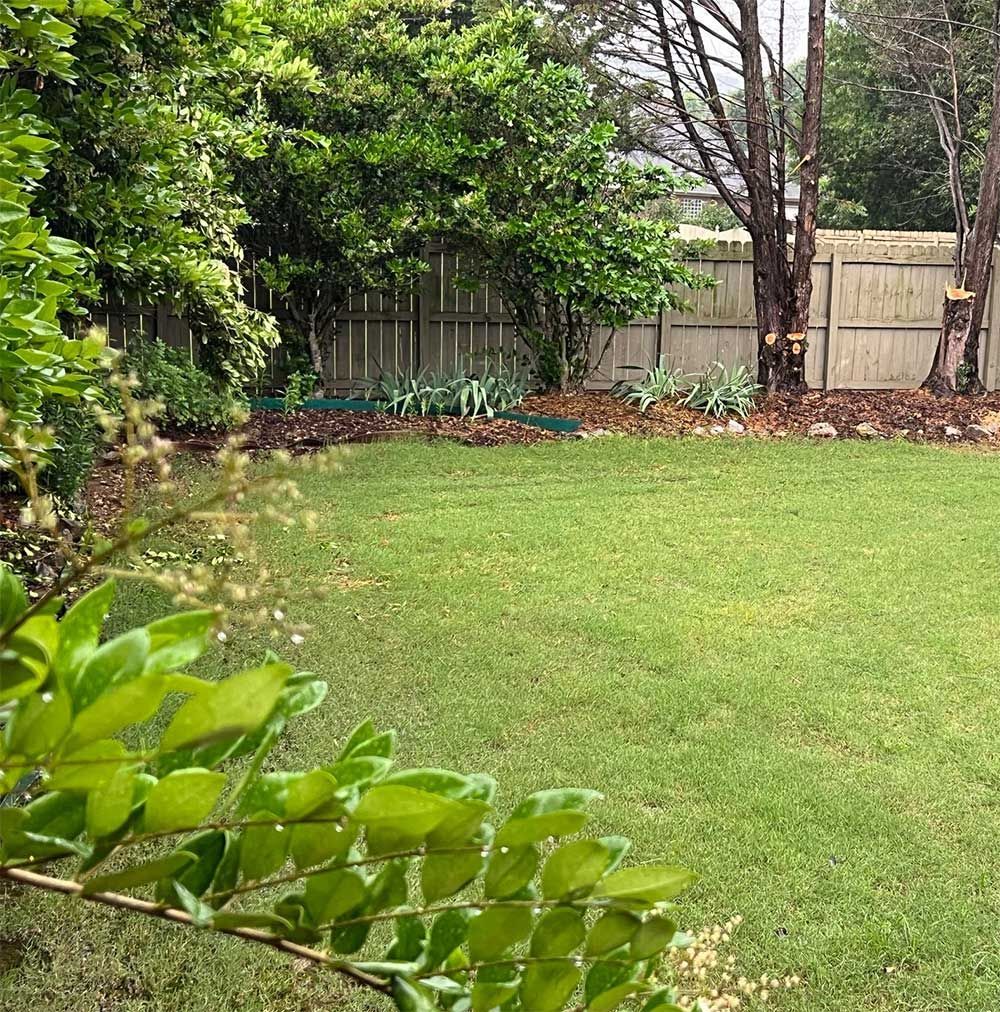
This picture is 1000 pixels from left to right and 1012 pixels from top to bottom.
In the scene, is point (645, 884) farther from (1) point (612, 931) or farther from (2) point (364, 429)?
(2) point (364, 429)

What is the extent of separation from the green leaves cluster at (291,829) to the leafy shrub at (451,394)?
29.2ft

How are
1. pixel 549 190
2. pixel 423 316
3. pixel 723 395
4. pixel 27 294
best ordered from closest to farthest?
pixel 27 294 → pixel 549 190 → pixel 723 395 → pixel 423 316

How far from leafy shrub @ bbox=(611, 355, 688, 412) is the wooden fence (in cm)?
58

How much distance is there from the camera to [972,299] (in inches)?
426

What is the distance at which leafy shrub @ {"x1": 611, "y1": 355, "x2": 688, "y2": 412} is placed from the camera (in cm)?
1020

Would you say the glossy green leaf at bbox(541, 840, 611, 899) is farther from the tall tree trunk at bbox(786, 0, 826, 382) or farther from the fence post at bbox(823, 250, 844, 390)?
the fence post at bbox(823, 250, 844, 390)

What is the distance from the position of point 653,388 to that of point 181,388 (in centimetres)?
471

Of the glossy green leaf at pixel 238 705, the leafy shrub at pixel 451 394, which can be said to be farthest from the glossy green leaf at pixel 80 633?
the leafy shrub at pixel 451 394

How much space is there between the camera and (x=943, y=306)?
11633 mm

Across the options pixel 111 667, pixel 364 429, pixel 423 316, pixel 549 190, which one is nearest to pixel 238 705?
pixel 111 667

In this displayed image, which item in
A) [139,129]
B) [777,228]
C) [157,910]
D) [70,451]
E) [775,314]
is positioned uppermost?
[777,228]

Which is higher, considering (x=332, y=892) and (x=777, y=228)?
(x=777, y=228)

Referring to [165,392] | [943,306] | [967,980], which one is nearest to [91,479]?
[165,392]

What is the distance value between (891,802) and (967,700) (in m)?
0.93
